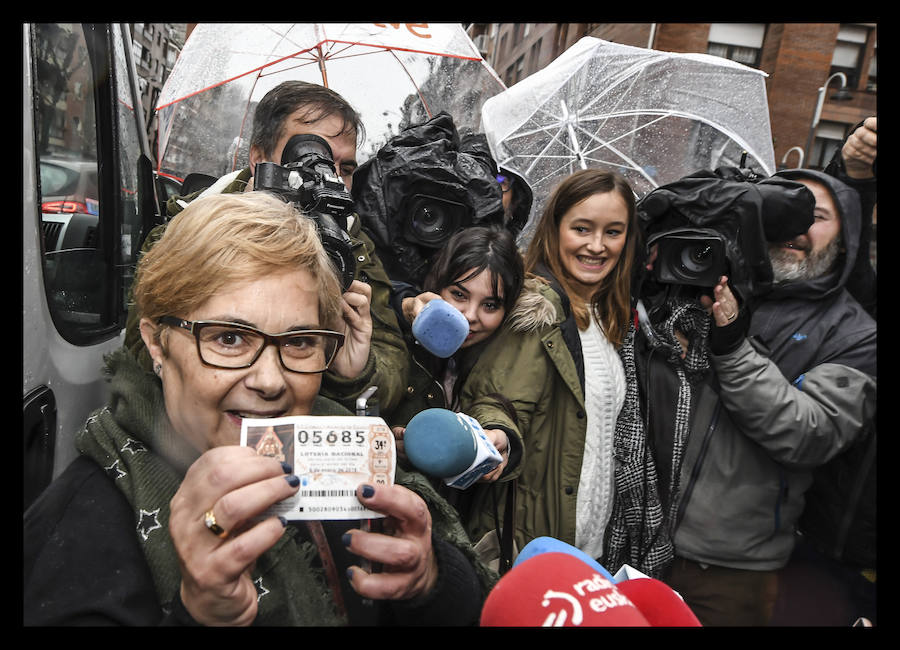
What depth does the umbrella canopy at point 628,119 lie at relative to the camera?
2707mm

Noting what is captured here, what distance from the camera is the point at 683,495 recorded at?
208cm

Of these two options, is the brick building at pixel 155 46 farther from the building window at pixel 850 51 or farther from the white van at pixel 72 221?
the building window at pixel 850 51

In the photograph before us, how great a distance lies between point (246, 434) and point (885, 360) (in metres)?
1.96

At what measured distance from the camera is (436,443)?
3.95 ft

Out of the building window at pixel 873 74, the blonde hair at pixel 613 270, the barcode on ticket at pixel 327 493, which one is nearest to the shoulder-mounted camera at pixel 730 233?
the blonde hair at pixel 613 270

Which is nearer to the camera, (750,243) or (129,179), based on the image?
(750,243)

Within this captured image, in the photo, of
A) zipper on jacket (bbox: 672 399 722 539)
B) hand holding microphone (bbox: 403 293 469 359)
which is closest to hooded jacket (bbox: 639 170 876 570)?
zipper on jacket (bbox: 672 399 722 539)

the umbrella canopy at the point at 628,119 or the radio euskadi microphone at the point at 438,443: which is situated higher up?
the umbrella canopy at the point at 628,119

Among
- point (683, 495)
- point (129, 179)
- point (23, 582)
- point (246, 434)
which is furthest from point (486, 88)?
point (23, 582)

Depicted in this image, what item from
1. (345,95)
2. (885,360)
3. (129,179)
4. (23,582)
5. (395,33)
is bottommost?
(23,582)

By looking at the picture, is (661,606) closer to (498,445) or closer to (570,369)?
(498,445)

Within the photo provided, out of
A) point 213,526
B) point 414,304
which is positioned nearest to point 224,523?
point 213,526
